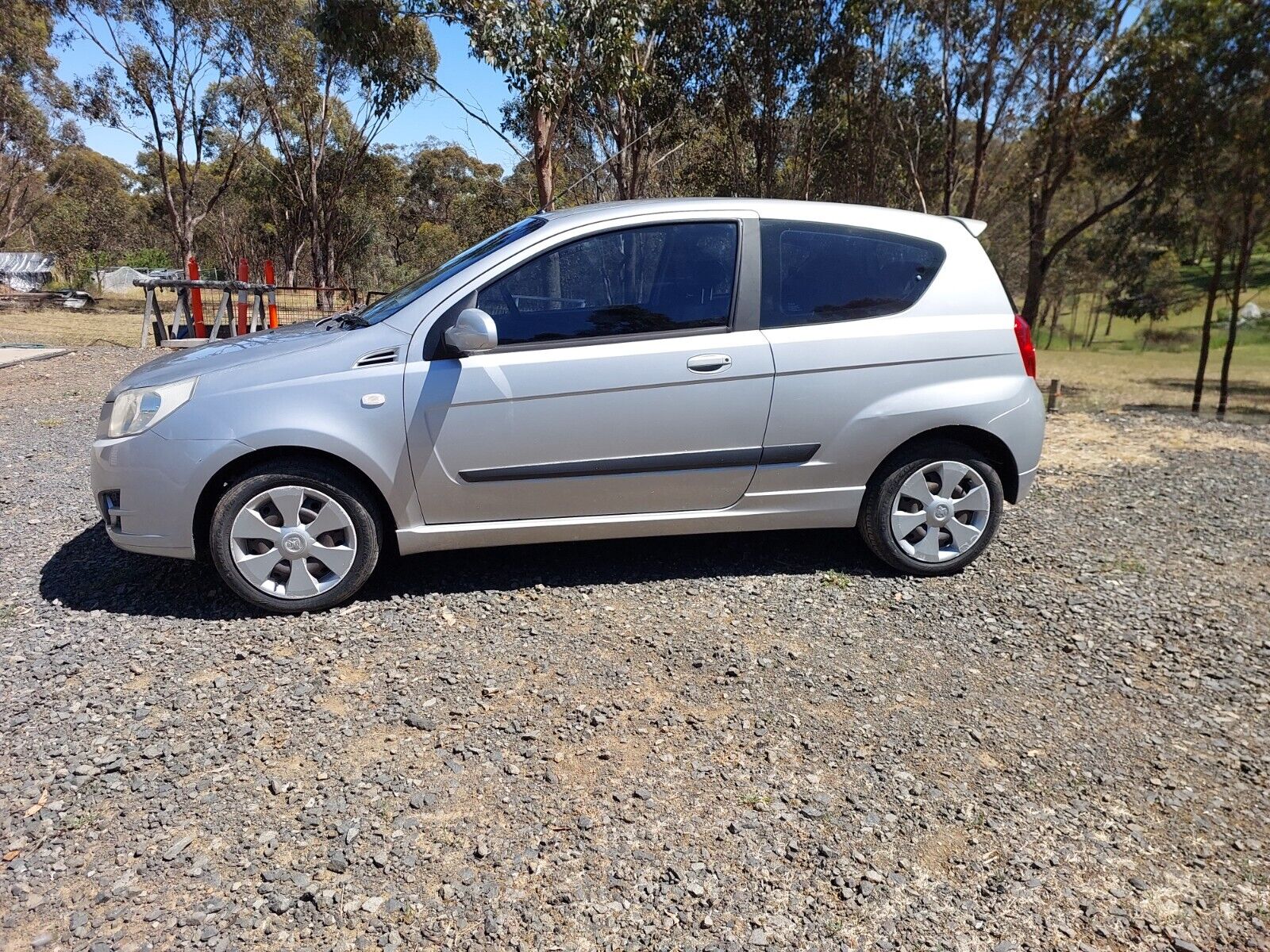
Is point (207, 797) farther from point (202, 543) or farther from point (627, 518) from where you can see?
point (627, 518)

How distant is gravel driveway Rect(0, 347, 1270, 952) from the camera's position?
2.23m

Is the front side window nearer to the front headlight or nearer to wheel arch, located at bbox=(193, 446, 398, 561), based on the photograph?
wheel arch, located at bbox=(193, 446, 398, 561)

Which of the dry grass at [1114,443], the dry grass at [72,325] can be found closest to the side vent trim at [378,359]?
the dry grass at [1114,443]

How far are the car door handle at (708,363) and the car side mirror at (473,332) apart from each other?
886 mm

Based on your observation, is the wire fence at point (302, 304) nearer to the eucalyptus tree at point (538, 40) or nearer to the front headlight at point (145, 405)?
the eucalyptus tree at point (538, 40)

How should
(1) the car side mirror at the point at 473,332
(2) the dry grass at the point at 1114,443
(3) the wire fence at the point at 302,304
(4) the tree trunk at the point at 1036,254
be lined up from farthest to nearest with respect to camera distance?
(4) the tree trunk at the point at 1036,254 < (3) the wire fence at the point at 302,304 < (2) the dry grass at the point at 1114,443 < (1) the car side mirror at the point at 473,332

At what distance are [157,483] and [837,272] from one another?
126 inches

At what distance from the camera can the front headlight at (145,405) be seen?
3.68 metres

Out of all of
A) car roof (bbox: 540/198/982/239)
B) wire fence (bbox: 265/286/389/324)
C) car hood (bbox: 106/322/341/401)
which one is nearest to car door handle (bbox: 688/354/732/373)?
car roof (bbox: 540/198/982/239)

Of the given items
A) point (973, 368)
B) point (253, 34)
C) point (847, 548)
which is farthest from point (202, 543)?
point (253, 34)

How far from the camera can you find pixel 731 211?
13.4 feet

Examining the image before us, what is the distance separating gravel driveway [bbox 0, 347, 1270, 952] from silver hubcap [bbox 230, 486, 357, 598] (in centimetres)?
18

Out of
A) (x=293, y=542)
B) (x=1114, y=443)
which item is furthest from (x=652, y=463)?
(x=1114, y=443)

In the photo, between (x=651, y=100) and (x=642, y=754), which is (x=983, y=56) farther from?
(x=642, y=754)
